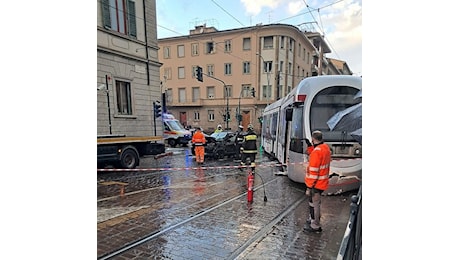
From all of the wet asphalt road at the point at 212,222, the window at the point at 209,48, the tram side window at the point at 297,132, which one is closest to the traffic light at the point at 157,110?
the wet asphalt road at the point at 212,222

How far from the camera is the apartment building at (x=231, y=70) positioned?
3850cm

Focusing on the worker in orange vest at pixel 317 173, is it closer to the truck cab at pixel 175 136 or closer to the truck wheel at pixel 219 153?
the truck wheel at pixel 219 153

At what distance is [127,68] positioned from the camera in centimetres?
1563

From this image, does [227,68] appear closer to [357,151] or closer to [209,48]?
[209,48]

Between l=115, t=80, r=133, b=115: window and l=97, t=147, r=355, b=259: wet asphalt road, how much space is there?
26.8 feet

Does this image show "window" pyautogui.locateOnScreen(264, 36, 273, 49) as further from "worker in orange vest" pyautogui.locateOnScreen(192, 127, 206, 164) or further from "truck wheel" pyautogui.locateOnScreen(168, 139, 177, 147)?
"worker in orange vest" pyautogui.locateOnScreen(192, 127, 206, 164)

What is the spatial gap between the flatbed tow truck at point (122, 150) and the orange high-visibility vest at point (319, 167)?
26.4ft

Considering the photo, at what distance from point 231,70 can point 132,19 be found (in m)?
25.4

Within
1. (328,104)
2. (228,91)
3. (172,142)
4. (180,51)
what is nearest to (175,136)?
(172,142)

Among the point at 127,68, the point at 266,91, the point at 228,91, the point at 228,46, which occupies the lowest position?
the point at 127,68

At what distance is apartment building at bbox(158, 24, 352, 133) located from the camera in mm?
38500
